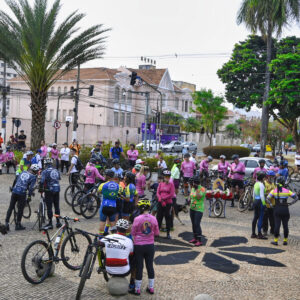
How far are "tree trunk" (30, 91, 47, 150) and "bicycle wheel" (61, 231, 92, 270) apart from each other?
15042mm

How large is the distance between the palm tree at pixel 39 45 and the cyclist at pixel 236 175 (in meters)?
10.4

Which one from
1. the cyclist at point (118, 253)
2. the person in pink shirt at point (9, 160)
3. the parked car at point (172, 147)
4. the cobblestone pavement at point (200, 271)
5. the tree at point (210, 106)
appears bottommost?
the cobblestone pavement at point (200, 271)

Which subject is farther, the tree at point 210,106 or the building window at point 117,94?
the building window at point 117,94

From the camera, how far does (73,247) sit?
291 inches

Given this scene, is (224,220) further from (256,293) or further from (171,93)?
(171,93)

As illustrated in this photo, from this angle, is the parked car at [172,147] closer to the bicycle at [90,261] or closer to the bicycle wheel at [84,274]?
the bicycle at [90,261]

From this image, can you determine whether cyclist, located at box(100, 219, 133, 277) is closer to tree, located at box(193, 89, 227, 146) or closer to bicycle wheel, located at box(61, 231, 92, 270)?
bicycle wheel, located at box(61, 231, 92, 270)

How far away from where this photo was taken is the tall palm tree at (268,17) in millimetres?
30297

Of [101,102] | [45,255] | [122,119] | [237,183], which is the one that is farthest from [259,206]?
[122,119]

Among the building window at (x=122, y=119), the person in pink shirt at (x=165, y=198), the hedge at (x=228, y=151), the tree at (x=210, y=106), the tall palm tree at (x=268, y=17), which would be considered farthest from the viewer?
the building window at (x=122, y=119)

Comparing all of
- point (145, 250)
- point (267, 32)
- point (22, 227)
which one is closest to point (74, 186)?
point (22, 227)

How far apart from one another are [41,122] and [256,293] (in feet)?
57.2

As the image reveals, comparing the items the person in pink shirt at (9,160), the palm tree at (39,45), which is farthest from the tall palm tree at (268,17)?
the person in pink shirt at (9,160)

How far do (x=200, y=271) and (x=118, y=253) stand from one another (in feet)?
7.65
